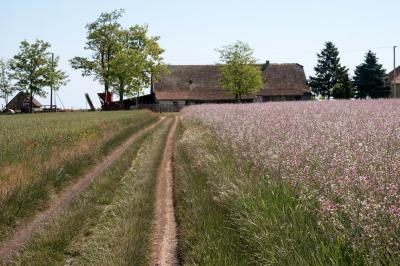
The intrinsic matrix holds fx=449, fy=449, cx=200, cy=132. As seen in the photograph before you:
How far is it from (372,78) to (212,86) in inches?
1201

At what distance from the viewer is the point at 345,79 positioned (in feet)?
254

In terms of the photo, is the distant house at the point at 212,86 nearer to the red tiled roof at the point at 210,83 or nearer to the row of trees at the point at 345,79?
the red tiled roof at the point at 210,83

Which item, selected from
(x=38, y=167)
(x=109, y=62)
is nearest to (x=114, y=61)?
(x=109, y=62)

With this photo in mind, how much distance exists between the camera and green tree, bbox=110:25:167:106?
76500mm

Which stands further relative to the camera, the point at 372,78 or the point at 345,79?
the point at 345,79

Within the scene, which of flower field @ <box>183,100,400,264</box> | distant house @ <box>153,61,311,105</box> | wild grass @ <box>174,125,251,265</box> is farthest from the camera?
distant house @ <box>153,61,311,105</box>

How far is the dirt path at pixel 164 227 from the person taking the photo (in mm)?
6988

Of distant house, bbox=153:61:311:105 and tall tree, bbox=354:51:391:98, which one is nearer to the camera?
tall tree, bbox=354:51:391:98

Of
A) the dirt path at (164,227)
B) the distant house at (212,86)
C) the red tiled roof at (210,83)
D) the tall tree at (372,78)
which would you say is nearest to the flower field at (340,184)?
the dirt path at (164,227)

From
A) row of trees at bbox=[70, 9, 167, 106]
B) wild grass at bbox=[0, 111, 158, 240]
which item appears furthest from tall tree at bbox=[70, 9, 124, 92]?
wild grass at bbox=[0, 111, 158, 240]

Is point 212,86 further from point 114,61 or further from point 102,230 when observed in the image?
point 102,230

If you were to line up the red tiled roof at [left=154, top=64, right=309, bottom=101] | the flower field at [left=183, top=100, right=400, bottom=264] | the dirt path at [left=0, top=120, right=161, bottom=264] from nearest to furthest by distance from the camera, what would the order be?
the flower field at [left=183, top=100, right=400, bottom=264], the dirt path at [left=0, top=120, right=161, bottom=264], the red tiled roof at [left=154, top=64, right=309, bottom=101]

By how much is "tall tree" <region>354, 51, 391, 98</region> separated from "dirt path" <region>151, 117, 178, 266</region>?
62610 mm

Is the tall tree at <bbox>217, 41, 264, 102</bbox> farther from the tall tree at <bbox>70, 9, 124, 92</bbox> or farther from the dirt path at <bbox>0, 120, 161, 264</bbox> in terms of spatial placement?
the dirt path at <bbox>0, 120, 161, 264</bbox>
